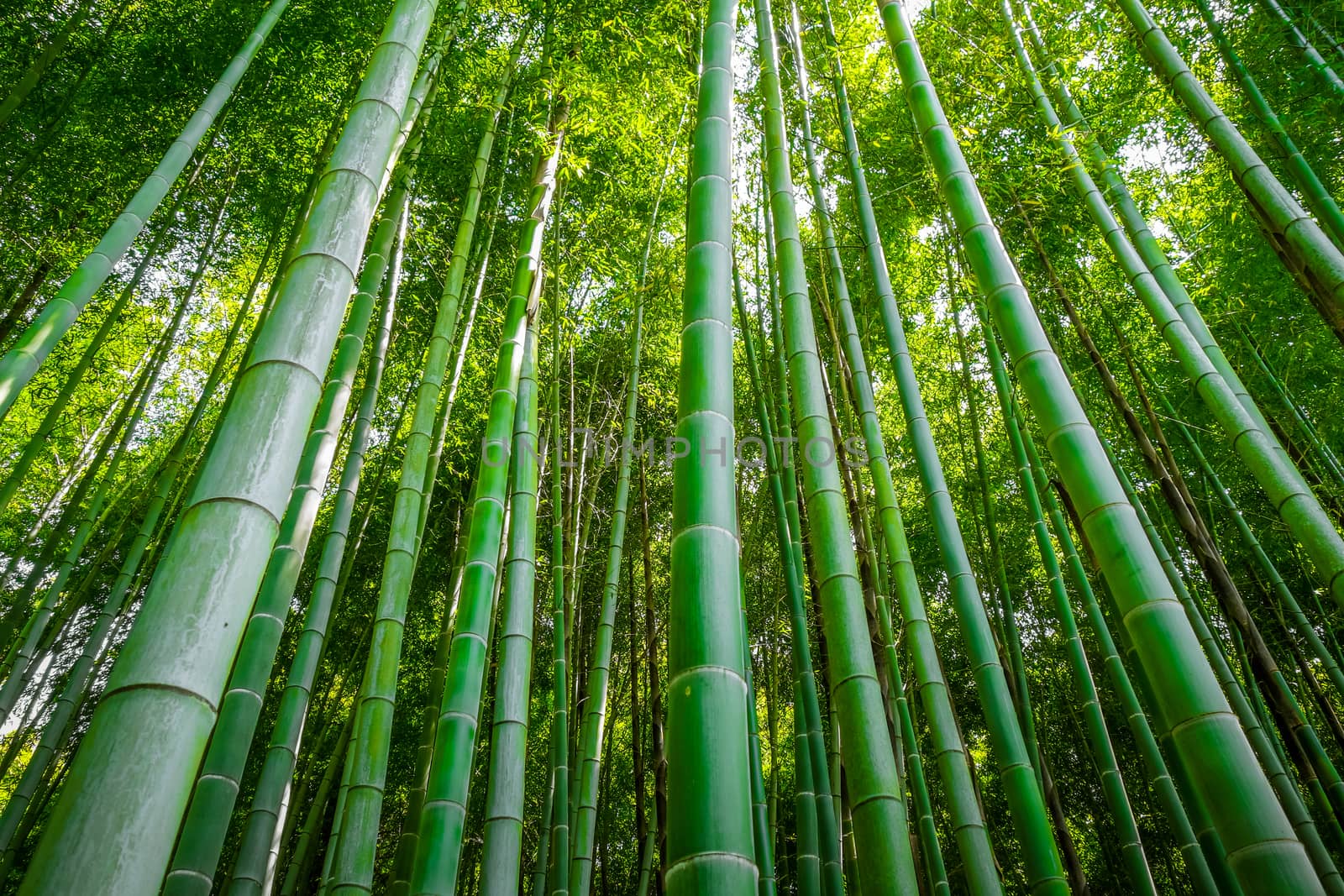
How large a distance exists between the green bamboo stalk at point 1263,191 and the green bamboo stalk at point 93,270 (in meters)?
3.08

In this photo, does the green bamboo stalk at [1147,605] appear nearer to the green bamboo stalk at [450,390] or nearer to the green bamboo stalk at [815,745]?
the green bamboo stalk at [815,745]

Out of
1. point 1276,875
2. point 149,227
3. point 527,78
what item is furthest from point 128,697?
point 149,227

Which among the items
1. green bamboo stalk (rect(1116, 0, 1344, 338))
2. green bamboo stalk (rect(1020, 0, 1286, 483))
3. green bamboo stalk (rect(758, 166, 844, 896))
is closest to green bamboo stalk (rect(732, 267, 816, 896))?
green bamboo stalk (rect(758, 166, 844, 896))

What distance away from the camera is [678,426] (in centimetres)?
129

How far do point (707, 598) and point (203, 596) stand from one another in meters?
0.64

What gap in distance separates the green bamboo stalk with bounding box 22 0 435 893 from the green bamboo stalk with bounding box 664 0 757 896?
1.74ft

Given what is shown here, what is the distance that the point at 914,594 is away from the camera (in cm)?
234

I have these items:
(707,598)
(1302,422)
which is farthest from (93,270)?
(1302,422)

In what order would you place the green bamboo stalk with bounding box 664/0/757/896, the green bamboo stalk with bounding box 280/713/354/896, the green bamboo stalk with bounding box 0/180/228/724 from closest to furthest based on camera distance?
the green bamboo stalk with bounding box 664/0/757/896 → the green bamboo stalk with bounding box 280/713/354/896 → the green bamboo stalk with bounding box 0/180/228/724

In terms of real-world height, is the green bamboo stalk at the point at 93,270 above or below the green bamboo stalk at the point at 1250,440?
above

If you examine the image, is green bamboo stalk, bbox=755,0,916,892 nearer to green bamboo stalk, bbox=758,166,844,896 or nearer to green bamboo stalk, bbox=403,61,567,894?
green bamboo stalk, bbox=758,166,844,896

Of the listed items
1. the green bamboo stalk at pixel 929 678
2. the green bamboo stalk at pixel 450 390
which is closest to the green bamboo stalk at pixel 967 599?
the green bamboo stalk at pixel 929 678

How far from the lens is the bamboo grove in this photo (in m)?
1.11

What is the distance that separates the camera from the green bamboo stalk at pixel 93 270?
7.29 feet
